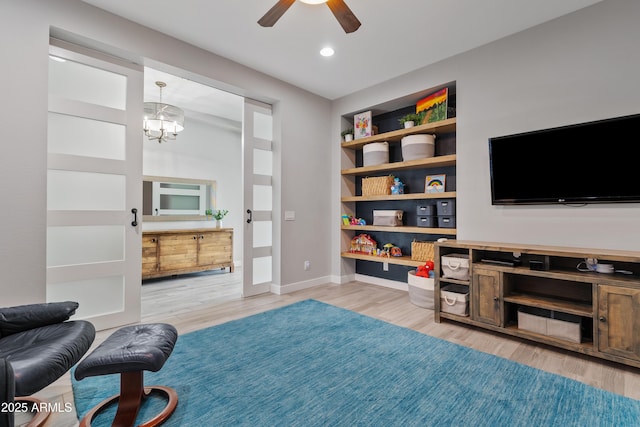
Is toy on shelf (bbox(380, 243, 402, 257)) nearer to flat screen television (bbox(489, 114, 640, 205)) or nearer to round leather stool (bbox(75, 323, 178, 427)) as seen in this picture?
flat screen television (bbox(489, 114, 640, 205))

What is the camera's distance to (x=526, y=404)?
1.68 metres

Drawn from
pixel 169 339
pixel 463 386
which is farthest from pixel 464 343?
pixel 169 339

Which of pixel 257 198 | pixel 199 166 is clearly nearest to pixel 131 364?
pixel 257 198

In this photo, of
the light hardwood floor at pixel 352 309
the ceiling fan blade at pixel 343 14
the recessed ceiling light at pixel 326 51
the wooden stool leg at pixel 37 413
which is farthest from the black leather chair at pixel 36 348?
the recessed ceiling light at pixel 326 51

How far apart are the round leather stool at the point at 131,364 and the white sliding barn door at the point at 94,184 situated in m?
1.29

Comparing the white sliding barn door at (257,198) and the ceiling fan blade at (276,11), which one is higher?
the ceiling fan blade at (276,11)

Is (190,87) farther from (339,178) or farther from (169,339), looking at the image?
(169,339)

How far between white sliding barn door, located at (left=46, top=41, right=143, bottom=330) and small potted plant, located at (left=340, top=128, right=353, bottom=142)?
2626 mm

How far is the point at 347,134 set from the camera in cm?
448

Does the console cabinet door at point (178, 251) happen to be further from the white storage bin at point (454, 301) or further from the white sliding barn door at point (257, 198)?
the white storage bin at point (454, 301)

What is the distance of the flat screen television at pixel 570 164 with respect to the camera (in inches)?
89.2

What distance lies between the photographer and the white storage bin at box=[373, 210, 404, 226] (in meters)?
4.06

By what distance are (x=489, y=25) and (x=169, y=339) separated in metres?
3.57

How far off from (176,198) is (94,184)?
8.94 ft
